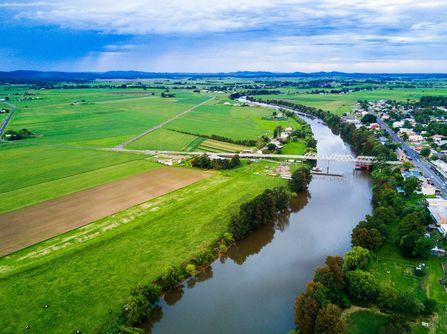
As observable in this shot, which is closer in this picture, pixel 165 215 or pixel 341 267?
Result: pixel 341 267

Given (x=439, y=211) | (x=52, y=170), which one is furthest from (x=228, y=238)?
(x=52, y=170)

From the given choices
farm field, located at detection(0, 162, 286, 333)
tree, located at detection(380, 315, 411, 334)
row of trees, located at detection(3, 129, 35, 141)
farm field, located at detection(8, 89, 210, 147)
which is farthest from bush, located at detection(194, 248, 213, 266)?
row of trees, located at detection(3, 129, 35, 141)

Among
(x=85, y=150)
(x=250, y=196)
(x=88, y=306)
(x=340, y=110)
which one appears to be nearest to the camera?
(x=88, y=306)

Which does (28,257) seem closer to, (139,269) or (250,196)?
(139,269)

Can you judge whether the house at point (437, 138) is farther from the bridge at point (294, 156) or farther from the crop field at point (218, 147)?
the crop field at point (218, 147)

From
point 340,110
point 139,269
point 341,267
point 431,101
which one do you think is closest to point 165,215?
point 139,269
